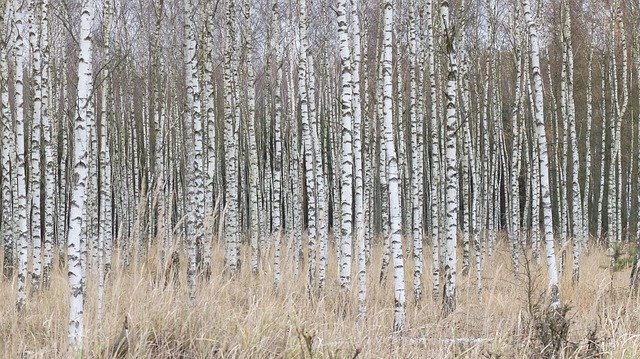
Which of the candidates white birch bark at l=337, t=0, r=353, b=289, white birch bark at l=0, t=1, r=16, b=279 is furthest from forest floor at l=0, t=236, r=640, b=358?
white birch bark at l=0, t=1, r=16, b=279

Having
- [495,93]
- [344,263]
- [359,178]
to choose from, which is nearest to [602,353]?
[344,263]

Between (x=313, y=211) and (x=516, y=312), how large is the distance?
514cm

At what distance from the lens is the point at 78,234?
3.90m

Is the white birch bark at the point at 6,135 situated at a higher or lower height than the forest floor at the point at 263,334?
higher

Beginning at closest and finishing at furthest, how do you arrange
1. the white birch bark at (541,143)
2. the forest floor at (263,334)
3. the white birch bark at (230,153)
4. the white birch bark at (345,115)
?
the forest floor at (263,334), the white birch bark at (345,115), the white birch bark at (541,143), the white birch bark at (230,153)

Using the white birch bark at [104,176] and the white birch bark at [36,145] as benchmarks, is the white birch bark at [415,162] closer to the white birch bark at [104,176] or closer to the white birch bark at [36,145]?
the white birch bark at [104,176]

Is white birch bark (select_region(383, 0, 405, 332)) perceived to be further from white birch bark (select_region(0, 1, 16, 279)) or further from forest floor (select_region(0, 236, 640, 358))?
white birch bark (select_region(0, 1, 16, 279))

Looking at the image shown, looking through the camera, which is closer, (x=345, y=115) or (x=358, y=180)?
(x=345, y=115)

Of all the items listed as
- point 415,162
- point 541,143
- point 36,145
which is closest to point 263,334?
point 541,143

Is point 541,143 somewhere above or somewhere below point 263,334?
above

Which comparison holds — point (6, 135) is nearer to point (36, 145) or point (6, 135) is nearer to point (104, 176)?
point (104, 176)

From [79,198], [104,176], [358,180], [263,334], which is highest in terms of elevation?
[104,176]

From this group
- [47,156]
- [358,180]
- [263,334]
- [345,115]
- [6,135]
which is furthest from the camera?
[6,135]

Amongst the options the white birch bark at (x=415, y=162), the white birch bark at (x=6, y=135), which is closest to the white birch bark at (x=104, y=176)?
the white birch bark at (x=6, y=135)
